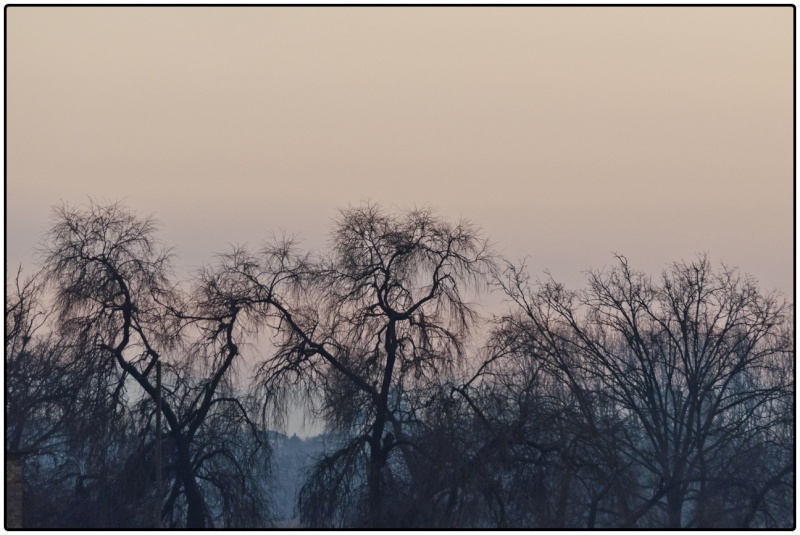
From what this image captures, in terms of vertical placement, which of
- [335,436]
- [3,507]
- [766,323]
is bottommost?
[3,507]

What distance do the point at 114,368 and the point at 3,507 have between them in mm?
5355

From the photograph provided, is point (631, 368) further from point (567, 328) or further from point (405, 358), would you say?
point (405, 358)

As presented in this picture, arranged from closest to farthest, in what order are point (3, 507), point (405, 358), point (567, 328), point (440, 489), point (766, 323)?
point (3, 507) < point (440, 489) < point (405, 358) < point (766, 323) < point (567, 328)

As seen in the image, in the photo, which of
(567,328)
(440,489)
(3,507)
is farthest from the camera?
(567,328)

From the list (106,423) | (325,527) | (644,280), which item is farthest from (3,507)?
(644,280)

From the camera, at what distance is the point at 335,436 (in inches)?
874

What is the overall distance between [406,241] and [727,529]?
8.46m

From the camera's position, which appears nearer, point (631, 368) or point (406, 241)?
point (406, 241)

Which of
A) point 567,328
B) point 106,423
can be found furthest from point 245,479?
point 567,328

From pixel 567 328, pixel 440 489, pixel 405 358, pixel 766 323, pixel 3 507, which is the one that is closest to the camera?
pixel 3 507

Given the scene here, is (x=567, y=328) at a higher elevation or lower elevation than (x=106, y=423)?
higher

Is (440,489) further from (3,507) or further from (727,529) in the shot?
(3,507)

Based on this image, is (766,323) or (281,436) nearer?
(281,436)

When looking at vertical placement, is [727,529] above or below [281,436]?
below
